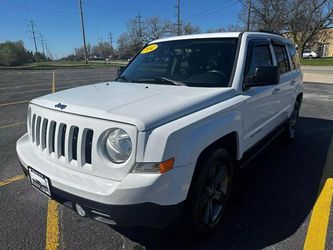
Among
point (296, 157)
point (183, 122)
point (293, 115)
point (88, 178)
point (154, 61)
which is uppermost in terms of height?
point (154, 61)

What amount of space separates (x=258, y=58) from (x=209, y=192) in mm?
1873

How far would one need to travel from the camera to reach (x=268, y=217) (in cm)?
312

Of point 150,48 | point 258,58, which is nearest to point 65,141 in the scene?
point 150,48

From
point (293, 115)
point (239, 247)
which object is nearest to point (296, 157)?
point (293, 115)

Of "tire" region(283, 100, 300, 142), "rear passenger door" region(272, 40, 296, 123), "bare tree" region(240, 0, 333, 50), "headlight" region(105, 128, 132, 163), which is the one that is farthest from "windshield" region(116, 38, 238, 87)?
"bare tree" region(240, 0, 333, 50)

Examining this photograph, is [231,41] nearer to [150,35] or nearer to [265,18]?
[265,18]

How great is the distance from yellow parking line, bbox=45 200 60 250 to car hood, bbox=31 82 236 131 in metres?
1.23

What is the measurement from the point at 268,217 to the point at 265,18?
46214 millimetres

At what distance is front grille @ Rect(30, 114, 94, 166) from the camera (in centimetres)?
225

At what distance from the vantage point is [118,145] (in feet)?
7.09

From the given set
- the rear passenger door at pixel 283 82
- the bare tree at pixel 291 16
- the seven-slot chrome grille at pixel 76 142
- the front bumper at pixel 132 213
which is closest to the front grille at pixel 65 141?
the seven-slot chrome grille at pixel 76 142

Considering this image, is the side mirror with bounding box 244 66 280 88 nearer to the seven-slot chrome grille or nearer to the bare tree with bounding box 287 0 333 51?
the seven-slot chrome grille

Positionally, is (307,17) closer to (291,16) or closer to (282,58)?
(291,16)

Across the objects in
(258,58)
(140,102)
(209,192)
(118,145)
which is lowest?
(209,192)
